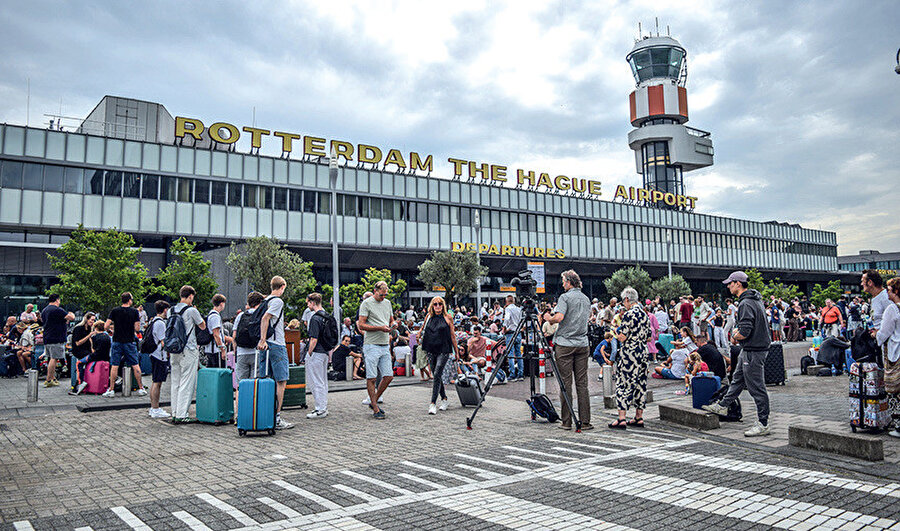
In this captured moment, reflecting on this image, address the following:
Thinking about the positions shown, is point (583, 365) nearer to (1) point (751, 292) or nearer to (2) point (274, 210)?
(1) point (751, 292)

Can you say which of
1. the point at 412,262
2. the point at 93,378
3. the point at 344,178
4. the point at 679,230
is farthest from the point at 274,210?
the point at 679,230

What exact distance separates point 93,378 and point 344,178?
107 feet

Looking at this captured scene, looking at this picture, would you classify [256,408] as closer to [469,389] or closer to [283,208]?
[469,389]

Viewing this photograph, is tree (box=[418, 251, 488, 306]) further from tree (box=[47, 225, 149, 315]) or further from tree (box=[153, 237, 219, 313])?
tree (box=[47, 225, 149, 315])

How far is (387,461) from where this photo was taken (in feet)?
20.2

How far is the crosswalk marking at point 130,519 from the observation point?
13.5 feet

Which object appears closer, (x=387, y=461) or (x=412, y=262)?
(x=387, y=461)

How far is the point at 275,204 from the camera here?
135ft

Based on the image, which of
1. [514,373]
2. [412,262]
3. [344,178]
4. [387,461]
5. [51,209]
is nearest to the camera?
[387,461]

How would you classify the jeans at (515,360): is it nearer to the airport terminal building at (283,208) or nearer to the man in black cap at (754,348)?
the man in black cap at (754,348)

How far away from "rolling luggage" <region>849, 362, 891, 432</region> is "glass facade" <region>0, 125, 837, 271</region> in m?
37.4

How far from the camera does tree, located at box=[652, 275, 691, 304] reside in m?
51.9

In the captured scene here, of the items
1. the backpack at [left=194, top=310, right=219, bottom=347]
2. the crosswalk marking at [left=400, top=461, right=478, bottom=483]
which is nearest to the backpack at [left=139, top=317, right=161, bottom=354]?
the backpack at [left=194, top=310, right=219, bottom=347]

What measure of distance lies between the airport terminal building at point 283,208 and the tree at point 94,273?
8.23 meters
